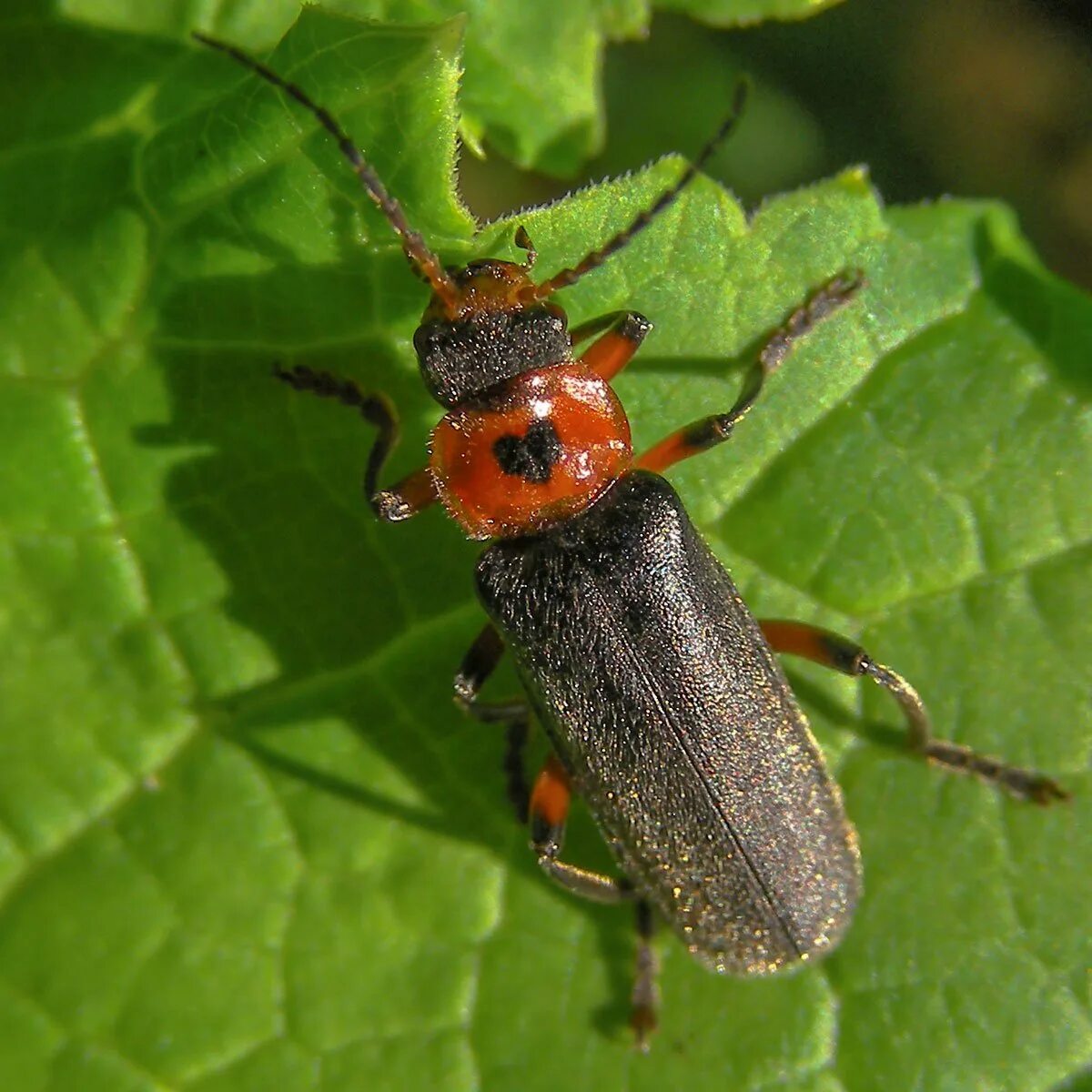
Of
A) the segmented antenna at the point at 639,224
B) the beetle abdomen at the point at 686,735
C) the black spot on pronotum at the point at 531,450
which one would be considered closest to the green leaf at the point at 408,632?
the segmented antenna at the point at 639,224

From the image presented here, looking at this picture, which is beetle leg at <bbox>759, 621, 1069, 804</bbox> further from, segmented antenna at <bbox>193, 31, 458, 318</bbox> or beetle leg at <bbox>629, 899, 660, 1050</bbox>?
segmented antenna at <bbox>193, 31, 458, 318</bbox>

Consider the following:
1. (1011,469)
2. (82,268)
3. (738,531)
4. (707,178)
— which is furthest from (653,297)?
(82,268)

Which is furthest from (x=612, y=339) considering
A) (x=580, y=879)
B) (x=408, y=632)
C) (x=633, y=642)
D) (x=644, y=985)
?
(x=644, y=985)

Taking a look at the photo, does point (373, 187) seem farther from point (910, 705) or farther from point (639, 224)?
point (910, 705)

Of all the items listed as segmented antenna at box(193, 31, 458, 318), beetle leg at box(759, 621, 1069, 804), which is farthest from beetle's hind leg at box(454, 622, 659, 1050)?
segmented antenna at box(193, 31, 458, 318)

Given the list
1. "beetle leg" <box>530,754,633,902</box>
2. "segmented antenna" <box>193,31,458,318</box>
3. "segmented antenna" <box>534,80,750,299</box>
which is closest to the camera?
Answer: "segmented antenna" <box>193,31,458,318</box>

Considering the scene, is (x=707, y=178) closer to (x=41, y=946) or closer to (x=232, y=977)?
(x=232, y=977)

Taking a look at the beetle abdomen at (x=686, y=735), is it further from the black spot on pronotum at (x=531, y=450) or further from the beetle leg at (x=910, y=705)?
the black spot on pronotum at (x=531, y=450)
